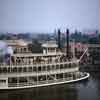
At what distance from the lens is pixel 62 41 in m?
17.9

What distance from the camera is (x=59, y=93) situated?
29.6ft

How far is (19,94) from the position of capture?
8.70m

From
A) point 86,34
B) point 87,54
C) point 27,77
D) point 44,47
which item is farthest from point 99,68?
point 27,77

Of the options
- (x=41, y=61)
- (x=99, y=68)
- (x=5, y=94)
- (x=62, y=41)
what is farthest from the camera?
(x=62, y=41)

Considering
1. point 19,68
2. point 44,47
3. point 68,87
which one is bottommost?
point 68,87

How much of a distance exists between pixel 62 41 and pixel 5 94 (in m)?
9.75

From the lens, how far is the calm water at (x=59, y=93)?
838cm

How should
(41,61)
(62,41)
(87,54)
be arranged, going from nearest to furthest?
(41,61) < (87,54) < (62,41)

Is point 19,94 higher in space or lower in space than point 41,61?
lower

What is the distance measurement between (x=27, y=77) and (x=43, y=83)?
717 mm

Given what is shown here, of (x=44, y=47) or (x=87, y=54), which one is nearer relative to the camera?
(x=44, y=47)

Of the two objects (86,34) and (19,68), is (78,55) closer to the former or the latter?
(86,34)

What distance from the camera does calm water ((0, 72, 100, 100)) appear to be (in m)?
8.38

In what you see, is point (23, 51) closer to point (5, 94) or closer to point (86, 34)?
point (5, 94)
